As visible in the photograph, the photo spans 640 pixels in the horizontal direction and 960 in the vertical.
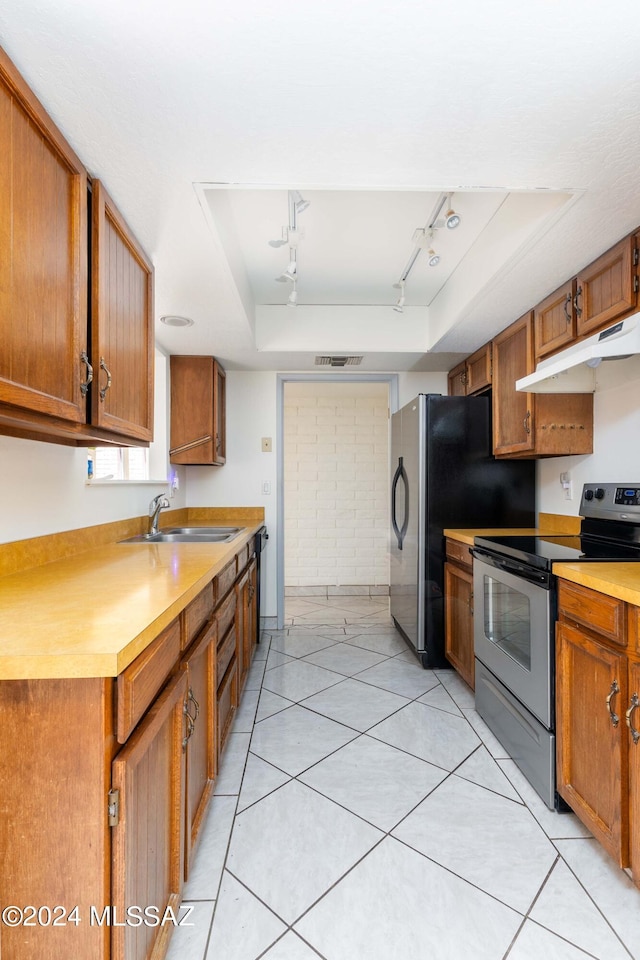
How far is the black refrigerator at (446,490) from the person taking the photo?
2879 millimetres

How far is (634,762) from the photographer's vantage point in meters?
1.23

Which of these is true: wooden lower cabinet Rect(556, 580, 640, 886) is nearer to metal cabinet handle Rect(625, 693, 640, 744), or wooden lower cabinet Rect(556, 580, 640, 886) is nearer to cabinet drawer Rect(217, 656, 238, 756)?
metal cabinet handle Rect(625, 693, 640, 744)

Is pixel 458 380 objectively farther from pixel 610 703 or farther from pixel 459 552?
pixel 610 703

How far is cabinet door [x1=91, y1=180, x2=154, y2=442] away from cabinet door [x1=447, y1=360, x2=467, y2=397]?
2312 millimetres

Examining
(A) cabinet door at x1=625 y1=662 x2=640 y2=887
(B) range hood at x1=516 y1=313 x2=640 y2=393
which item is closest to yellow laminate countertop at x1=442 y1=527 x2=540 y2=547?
(B) range hood at x1=516 y1=313 x2=640 y2=393

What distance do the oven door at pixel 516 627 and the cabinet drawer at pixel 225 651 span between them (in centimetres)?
116

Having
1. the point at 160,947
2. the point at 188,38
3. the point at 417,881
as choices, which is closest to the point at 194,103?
the point at 188,38

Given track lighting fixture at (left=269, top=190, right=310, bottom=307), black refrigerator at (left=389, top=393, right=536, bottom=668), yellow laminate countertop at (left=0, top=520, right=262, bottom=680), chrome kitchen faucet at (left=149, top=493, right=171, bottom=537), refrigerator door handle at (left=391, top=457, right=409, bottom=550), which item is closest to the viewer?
yellow laminate countertop at (left=0, top=520, right=262, bottom=680)

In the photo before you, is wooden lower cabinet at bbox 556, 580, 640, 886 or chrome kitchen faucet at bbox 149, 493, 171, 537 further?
chrome kitchen faucet at bbox 149, 493, 171, 537

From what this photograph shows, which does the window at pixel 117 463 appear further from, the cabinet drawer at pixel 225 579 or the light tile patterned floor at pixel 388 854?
the light tile patterned floor at pixel 388 854

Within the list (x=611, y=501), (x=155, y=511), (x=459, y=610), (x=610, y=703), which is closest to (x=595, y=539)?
(x=611, y=501)

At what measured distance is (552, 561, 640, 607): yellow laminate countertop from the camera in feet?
4.11

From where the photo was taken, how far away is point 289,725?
7.16 feet

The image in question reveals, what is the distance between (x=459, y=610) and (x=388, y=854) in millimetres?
1425
